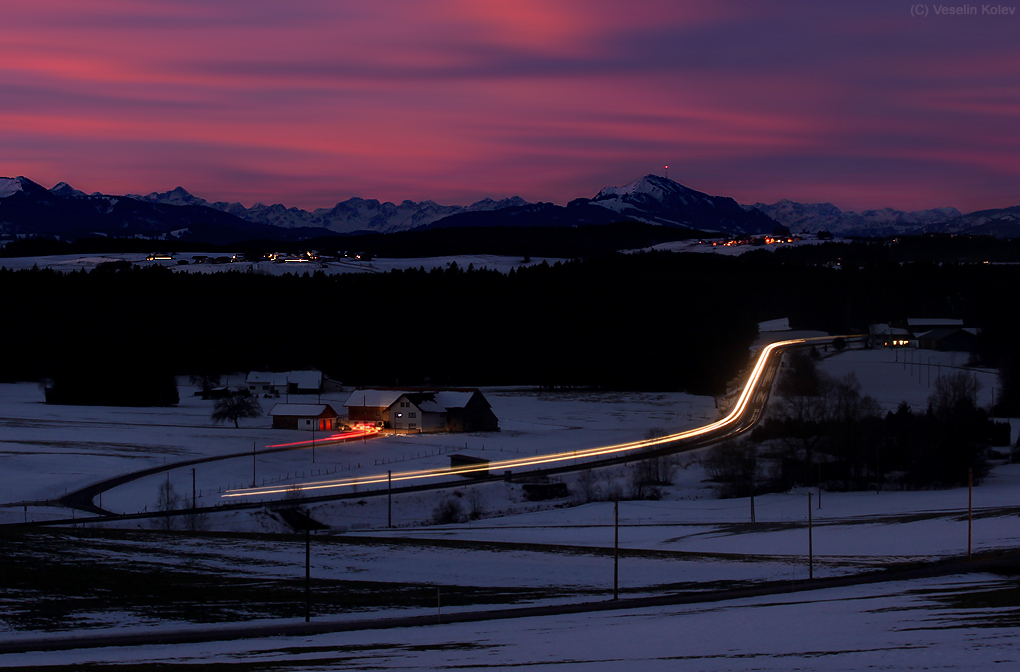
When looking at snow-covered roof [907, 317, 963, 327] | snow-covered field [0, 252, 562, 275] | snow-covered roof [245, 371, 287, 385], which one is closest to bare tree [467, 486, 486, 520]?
snow-covered roof [245, 371, 287, 385]

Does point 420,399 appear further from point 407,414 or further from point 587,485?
point 587,485

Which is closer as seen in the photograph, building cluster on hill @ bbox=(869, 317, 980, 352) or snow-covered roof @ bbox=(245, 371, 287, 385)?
snow-covered roof @ bbox=(245, 371, 287, 385)

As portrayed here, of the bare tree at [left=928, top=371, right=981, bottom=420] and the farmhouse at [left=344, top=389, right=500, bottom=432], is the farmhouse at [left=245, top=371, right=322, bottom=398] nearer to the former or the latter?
A: the farmhouse at [left=344, top=389, right=500, bottom=432]

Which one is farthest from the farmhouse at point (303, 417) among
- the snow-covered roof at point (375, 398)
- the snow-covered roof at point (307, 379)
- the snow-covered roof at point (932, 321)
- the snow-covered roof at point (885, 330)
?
the snow-covered roof at point (932, 321)

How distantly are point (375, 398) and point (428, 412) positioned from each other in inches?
194

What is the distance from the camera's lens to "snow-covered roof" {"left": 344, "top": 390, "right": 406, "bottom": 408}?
65875 millimetres

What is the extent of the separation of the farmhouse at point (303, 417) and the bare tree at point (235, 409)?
2.80 metres

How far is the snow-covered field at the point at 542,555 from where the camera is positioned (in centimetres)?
1955

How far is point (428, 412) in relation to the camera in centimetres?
6431

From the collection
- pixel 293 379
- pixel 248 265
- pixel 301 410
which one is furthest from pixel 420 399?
pixel 248 265

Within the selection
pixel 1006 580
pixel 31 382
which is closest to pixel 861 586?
pixel 1006 580

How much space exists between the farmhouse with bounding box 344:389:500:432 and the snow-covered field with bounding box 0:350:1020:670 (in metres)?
3.13

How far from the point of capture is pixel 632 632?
70.1 ft

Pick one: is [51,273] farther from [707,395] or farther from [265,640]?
[265,640]
